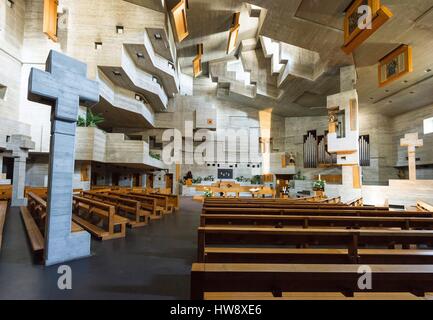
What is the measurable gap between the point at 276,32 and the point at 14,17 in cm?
1245

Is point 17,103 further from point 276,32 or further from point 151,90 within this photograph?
point 276,32

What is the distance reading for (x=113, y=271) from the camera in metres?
2.54

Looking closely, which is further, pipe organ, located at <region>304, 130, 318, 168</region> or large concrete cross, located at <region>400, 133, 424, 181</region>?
pipe organ, located at <region>304, 130, 318, 168</region>

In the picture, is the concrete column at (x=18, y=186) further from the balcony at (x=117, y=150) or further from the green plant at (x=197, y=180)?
the green plant at (x=197, y=180)

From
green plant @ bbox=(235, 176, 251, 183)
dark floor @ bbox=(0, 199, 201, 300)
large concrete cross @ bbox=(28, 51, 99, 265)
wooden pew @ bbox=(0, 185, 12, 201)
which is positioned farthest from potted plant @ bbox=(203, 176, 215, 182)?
large concrete cross @ bbox=(28, 51, 99, 265)

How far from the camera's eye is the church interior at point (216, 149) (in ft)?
6.71

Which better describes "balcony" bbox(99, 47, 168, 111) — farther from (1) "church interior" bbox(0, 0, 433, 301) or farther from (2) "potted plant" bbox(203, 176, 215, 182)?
(2) "potted plant" bbox(203, 176, 215, 182)

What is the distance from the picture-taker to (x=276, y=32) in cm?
964

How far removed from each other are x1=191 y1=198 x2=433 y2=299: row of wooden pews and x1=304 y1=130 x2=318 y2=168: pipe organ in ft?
52.2

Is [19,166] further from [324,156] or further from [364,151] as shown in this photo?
[364,151]

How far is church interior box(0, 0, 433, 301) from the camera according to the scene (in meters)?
2.04

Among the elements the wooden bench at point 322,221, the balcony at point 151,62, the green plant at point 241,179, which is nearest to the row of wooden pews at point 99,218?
the wooden bench at point 322,221
